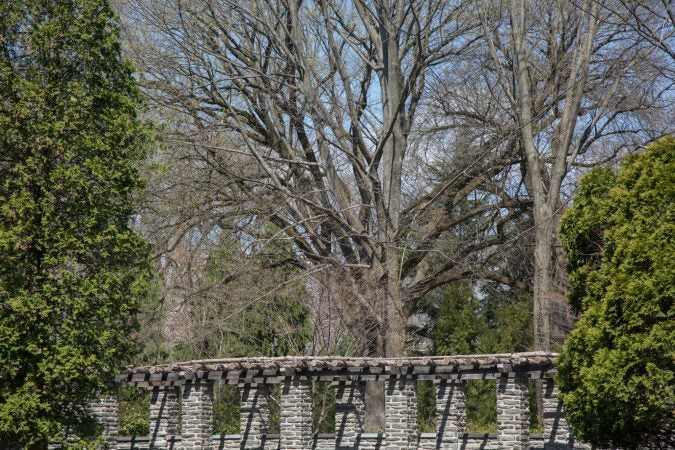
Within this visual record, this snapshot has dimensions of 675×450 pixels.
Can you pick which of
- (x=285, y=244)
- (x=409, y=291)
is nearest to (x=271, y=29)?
(x=285, y=244)

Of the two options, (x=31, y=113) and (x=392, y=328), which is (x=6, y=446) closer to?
(x=31, y=113)

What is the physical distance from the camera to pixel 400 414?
19.8 metres

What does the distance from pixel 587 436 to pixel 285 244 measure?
1285 cm

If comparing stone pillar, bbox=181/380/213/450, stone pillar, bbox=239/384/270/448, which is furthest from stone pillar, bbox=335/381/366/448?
stone pillar, bbox=181/380/213/450

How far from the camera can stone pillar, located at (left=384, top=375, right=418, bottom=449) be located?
1973 cm

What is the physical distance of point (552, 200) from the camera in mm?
24797

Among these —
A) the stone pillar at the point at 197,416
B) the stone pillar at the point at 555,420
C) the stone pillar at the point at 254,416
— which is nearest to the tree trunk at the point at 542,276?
the stone pillar at the point at 555,420

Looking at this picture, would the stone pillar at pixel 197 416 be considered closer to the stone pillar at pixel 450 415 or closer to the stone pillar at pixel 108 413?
the stone pillar at pixel 108 413

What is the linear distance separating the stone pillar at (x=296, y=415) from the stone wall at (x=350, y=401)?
0.02 meters

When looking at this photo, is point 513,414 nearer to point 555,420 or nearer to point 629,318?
point 555,420

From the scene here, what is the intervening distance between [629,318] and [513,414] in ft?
16.1

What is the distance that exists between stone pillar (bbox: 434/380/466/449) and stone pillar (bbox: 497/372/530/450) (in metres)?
1.43

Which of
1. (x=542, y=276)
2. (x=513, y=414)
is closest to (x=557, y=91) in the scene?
(x=542, y=276)

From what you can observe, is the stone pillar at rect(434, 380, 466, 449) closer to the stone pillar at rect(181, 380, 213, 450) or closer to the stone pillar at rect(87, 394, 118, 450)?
the stone pillar at rect(181, 380, 213, 450)
